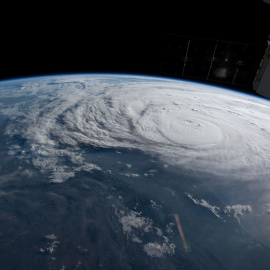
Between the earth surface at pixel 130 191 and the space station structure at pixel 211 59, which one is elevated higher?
the space station structure at pixel 211 59

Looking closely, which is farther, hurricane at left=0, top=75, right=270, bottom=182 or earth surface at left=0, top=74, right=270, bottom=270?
hurricane at left=0, top=75, right=270, bottom=182

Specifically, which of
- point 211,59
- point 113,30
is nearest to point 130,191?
point 211,59

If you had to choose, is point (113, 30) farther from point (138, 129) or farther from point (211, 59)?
point (138, 129)

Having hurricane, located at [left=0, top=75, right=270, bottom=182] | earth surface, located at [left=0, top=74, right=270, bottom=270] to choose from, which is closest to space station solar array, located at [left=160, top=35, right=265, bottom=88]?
hurricane, located at [left=0, top=75, right=270, bottom=182]

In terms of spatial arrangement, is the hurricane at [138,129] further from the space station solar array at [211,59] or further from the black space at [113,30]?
the black space at [113,30]

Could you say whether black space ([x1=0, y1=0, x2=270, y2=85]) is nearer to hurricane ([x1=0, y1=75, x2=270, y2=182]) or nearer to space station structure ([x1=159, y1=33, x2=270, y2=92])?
space station structure ([x1=159, y1=33, x2=270, y2=92])

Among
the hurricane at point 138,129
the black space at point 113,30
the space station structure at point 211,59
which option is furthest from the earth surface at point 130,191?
the black space at point 113,30

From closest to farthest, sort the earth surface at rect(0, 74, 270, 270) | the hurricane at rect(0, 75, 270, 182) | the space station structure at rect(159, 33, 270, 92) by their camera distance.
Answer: the earth surface at rect(0, 74, 270, 270) < the hurricane at rect(0, 75, 270, 182) < the space station structure at rect(159, 33, 270, 92)
